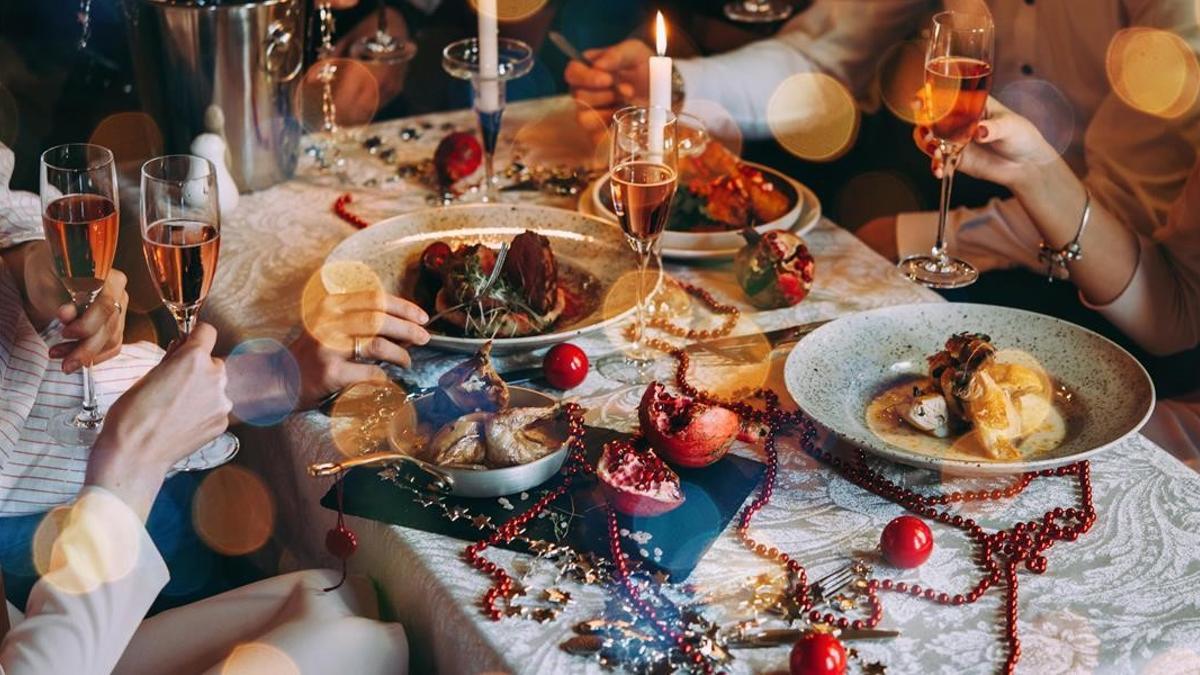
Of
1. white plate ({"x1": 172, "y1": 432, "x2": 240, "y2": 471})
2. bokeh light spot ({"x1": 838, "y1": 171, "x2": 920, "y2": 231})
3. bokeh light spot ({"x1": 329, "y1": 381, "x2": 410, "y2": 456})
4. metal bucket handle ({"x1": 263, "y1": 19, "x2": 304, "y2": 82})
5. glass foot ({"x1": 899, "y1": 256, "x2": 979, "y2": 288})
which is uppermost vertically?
metal bucket handle ({"x1": 263, "y1": 19, "x2": 304, "y2": 82})

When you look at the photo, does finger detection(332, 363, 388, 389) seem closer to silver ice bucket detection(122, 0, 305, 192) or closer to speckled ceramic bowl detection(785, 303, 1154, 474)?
speckled ceramic bowl detection(785, 303, 1154, 474)

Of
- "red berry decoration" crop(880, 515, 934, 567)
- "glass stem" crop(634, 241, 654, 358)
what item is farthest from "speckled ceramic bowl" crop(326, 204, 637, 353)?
"red berry decoration" crop(880, 515, 934, 567)

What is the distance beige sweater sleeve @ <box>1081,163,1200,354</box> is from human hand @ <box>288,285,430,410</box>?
1.03m

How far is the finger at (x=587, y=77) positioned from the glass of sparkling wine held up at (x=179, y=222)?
903 mm

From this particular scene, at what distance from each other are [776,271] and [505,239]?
0.39 metres

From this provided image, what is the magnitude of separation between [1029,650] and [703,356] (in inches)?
21.8

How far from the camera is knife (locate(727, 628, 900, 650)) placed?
0.97 meters

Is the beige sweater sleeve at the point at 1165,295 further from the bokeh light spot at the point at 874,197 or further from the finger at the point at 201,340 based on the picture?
the finger at the point at 201,340

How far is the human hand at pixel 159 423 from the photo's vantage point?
1.07 m

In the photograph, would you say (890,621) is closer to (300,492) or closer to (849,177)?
(300,492)

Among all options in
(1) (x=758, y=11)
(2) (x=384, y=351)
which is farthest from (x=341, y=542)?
(1) (x=758, y=11)

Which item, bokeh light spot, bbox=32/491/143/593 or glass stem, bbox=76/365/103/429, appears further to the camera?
glass stem, bbox=76/365/103/429

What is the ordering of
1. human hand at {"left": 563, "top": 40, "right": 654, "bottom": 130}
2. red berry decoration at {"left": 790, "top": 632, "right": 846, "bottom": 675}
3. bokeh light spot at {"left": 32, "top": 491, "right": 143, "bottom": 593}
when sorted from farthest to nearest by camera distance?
human hand at {"left": 563, "top": 40, "right": 654, "bottom": 130}, bokeh light spot at {"left": 32, "top": 491, "right": 143, "bottom": 593}, red berry decoration at {"left": 790, "top": 632, "right": 846, "bottom": 675}

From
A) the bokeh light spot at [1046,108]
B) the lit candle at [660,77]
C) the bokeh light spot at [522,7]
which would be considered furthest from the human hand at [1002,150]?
the bokeh light spot at [522,7]
